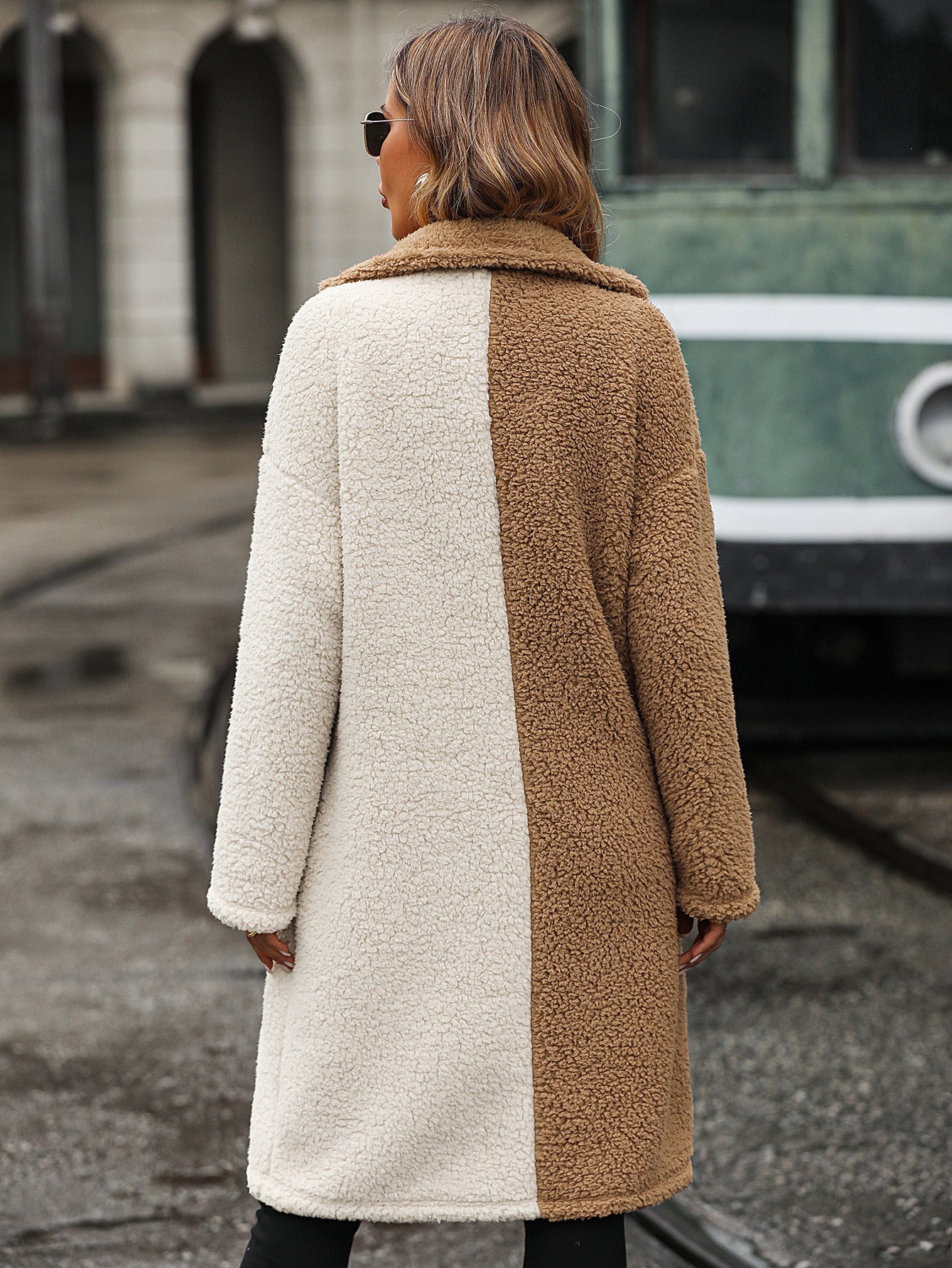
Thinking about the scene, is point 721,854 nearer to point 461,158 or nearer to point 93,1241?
point 461,158

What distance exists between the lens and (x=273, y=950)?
217 cm

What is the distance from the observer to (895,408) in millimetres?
5844

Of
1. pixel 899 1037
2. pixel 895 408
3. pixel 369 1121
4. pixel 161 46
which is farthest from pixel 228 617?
pixel 161 46

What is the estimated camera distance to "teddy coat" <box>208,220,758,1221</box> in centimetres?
210

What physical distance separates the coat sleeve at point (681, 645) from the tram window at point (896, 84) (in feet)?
12.7

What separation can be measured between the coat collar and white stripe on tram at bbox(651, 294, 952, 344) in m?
3.80

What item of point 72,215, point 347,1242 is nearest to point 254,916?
point 347,1242

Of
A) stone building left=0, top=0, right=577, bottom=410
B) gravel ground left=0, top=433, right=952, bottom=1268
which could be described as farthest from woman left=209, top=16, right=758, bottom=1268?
stone building left=0, top=0, right=577, bottom=410

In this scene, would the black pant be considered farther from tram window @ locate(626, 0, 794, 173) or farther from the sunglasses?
tram window @ locate(626, 0, 794, 173)

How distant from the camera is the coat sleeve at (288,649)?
6.90 feet

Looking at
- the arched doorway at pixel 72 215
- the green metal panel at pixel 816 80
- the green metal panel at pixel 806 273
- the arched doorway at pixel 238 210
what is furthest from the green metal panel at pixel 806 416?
the arched doorway at pixel 238 210

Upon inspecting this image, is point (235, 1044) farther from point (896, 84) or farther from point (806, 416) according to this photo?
point (896, 84)

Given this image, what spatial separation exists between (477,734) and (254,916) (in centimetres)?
29

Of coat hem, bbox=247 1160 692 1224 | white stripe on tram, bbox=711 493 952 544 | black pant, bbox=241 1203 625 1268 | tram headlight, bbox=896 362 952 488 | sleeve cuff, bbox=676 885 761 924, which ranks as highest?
tram headlight, bbox=896 362 952 488
